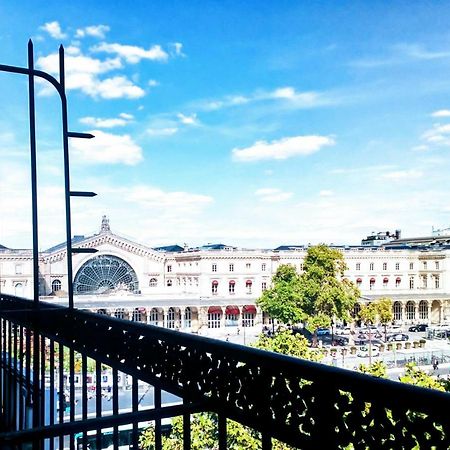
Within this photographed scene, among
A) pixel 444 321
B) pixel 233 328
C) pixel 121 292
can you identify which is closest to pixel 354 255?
pixel 444 321

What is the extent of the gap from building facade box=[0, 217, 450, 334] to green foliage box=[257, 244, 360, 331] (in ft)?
21.1

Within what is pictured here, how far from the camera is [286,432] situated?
144cm

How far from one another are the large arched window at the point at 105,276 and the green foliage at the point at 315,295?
11.5m

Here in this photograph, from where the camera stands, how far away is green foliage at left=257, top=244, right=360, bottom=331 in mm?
30188

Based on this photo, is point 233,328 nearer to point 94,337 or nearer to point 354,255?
point 354,255

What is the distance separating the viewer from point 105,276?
37969 millimetres

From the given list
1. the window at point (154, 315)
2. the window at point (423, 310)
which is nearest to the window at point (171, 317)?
the window at point (154, 315)

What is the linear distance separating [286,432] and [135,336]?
2.79ft

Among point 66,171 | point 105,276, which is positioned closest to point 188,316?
point 105,276

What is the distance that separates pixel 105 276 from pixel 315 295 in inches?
576

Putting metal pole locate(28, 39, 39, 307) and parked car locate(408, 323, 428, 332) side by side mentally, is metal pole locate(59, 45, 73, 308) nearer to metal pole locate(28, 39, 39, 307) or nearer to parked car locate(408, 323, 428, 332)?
metal pole locate(28, 39, 39, 307)

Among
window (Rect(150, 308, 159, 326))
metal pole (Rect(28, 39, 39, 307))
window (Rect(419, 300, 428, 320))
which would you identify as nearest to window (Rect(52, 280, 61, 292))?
window (Rect(150, 308, 159, 326))

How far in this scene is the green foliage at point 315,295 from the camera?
1188 inches

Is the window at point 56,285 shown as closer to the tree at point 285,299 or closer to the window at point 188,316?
the window at point 188,316
